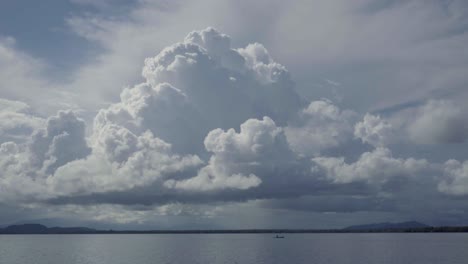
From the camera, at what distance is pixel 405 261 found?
166250 mm

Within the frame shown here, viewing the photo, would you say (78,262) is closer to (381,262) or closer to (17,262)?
(17,262)

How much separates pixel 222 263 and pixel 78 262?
53.9 meters

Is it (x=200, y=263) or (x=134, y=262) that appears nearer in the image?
(x=200, y=263)

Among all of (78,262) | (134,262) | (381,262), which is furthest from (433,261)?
(78,262)

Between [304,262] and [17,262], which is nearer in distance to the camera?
[304,262]

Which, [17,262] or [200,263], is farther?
[17,262]

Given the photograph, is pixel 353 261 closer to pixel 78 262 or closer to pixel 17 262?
pixel 78 262

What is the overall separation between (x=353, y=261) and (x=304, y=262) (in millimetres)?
18188

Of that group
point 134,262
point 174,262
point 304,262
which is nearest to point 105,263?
point 134,262

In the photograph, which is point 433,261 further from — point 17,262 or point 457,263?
point 17,262

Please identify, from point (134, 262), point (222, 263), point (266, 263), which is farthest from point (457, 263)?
point (134, 262)

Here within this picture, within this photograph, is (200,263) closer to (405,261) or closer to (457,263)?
(405,261)

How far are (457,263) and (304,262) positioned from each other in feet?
166

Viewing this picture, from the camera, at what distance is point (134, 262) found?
563ft
